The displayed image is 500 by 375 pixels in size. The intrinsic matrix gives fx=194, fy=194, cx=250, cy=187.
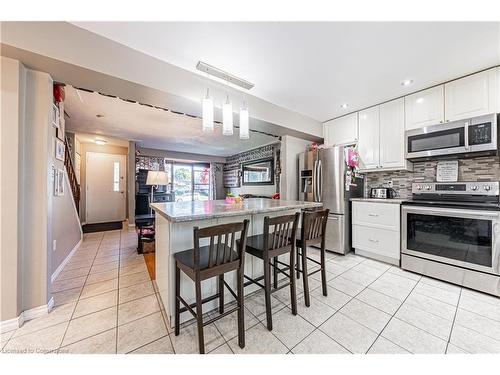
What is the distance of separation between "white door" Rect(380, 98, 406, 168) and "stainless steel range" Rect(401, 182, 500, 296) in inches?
18.9

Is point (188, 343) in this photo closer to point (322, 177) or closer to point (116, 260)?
point (116, 260)

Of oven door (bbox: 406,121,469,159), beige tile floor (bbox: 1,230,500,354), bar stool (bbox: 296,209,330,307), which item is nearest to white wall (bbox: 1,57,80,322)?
beige tile floor (bbox: 1,230,500,354)

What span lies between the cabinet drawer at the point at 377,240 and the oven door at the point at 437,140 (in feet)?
3.72

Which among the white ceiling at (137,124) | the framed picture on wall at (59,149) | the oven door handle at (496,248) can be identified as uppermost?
the white ceiling at (137,124)

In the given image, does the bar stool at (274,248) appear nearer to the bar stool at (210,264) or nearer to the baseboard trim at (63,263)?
the bar stool at (210,264)

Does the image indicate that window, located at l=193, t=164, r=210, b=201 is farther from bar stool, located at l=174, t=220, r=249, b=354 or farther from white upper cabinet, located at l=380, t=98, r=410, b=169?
bar stool, located at l=174, t=220, r=249, b=354

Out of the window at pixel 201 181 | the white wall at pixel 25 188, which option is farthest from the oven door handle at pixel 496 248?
the window at pixel 201 181

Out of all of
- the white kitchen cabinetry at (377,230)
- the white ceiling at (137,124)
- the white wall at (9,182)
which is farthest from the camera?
the white ceiling at (137,124)

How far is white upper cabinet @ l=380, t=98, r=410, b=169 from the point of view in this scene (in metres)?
2.80

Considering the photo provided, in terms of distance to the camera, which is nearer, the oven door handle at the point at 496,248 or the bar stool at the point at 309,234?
the bar stool at the point at 309,234

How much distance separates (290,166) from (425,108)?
2050mm

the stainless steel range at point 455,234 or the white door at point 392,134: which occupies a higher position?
the white door at point 392,134

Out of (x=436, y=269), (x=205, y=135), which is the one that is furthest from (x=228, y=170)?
(x=436, y=269)

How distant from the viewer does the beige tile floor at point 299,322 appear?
4.49ft
